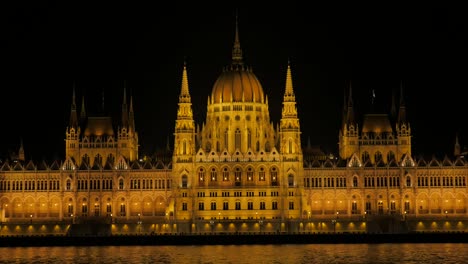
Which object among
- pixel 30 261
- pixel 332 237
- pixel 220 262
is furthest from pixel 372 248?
pixel 30 261

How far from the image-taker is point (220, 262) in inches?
6580

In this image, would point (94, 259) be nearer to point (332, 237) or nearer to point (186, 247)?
point (186, 247)

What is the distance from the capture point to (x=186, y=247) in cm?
19012

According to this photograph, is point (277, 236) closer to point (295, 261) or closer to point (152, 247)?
point (152, 247)

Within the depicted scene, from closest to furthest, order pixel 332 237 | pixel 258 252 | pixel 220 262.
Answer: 1. pixel 220 262
2. pixel 258 252
3. pixel 332 237

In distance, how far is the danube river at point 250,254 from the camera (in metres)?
170

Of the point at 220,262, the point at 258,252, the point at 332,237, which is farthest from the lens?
the point at 332,237

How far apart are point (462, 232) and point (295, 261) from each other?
38.2 m

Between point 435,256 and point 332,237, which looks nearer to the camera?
point 435,256

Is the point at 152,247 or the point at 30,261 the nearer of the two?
the point at 30,261

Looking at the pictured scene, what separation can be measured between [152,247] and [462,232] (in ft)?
129

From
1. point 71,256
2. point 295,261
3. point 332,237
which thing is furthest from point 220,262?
point 332,237

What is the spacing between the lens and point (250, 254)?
17700 centimetres

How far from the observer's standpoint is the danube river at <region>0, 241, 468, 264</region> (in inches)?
6673
